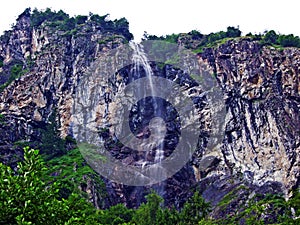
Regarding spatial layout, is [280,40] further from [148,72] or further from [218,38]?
[148,72]

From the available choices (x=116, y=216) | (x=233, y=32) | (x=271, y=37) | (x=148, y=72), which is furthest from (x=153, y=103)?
(x=116, y=216)

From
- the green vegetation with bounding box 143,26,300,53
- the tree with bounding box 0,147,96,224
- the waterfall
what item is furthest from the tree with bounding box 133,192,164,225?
the green vegetation with bounding box 143,26,300,53

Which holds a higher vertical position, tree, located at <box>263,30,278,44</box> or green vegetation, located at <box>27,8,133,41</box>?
green vegetation, located at <box>27,8,133,41</box>

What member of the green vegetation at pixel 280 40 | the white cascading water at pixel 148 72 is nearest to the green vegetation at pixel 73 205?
the white cascading water at pixel 148 72

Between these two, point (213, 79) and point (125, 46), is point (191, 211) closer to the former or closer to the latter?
point (213, 79)

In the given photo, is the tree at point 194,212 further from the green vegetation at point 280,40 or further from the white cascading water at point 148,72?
the green vegetation at point 280,40

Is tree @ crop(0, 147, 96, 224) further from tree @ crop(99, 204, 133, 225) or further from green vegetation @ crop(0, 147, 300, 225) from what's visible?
tree @ crop(99, 204, 133, 225)
